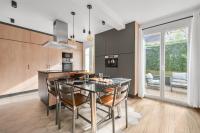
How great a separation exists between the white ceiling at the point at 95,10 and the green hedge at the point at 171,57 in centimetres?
100

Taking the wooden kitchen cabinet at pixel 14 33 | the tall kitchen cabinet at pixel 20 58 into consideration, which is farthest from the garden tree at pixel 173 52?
the wooden kitchen cabinet at pixel 14 33

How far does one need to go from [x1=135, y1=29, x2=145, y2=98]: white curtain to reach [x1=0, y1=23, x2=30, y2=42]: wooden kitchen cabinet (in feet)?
14.3

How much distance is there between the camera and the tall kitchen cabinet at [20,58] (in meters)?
3.90

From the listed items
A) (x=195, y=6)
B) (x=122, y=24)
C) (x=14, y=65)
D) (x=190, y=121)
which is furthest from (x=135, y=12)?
(x=14, y=65)

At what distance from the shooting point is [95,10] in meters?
2.77

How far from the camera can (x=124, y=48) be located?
4.04 metres

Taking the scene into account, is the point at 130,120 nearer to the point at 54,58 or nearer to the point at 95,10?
the point at 95,10

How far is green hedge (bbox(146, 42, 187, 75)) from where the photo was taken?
3.29m

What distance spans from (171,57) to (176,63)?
231 mm

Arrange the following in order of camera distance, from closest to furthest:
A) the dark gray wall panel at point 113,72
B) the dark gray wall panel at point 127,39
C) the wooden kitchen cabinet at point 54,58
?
the dark gray wall panel at point 127,39 → the dark gray wall panel at point 113,72 → the wooden kitchen cabinet at point 54,58

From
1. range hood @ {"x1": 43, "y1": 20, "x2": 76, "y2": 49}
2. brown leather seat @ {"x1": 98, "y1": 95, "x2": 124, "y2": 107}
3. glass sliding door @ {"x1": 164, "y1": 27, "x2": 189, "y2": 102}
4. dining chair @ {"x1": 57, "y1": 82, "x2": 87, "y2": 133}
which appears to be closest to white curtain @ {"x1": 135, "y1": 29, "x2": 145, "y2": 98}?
glass sliding door @ {"x1": 164, "y1": 27, "x2": 189, "y2": 102}

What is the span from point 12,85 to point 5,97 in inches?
17.7

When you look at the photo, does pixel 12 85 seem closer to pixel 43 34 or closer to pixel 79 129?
pixel 43 34

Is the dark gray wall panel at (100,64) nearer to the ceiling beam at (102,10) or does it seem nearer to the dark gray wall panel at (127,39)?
the dark gray wall panel at (127,39)
